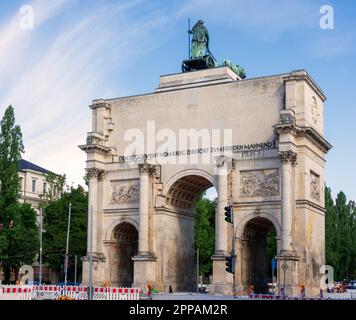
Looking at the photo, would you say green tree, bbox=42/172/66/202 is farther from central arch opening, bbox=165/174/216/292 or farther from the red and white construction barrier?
the red and white construction barrier

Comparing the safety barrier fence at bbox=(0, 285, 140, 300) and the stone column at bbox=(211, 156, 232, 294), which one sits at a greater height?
the stone column at bbox=(211, 156, 232, 294)

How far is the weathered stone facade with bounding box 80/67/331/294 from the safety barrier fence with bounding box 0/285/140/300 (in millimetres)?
10538

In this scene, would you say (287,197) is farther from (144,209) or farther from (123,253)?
(123,253)

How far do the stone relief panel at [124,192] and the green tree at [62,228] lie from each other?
19.2 meters

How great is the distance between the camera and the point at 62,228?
233 ft

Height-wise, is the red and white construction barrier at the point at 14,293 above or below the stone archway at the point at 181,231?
below

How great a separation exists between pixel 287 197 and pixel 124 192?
45.6 feet

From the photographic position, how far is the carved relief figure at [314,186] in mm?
46656

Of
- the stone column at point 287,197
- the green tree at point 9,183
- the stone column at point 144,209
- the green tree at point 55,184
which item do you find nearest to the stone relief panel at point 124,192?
the stone column at point 144,209

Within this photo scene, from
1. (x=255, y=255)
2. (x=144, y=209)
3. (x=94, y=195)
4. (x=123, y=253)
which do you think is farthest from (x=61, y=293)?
(x=255, y=255)

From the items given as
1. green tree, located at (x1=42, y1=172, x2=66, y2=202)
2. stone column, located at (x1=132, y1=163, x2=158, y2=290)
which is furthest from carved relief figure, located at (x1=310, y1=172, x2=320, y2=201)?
green tree, located at (x1=42, y1=172, x2=66, y2=202)

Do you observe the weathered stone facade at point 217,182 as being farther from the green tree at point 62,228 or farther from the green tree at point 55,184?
the green tree at point 55,184

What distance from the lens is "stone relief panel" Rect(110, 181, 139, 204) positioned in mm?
50406
